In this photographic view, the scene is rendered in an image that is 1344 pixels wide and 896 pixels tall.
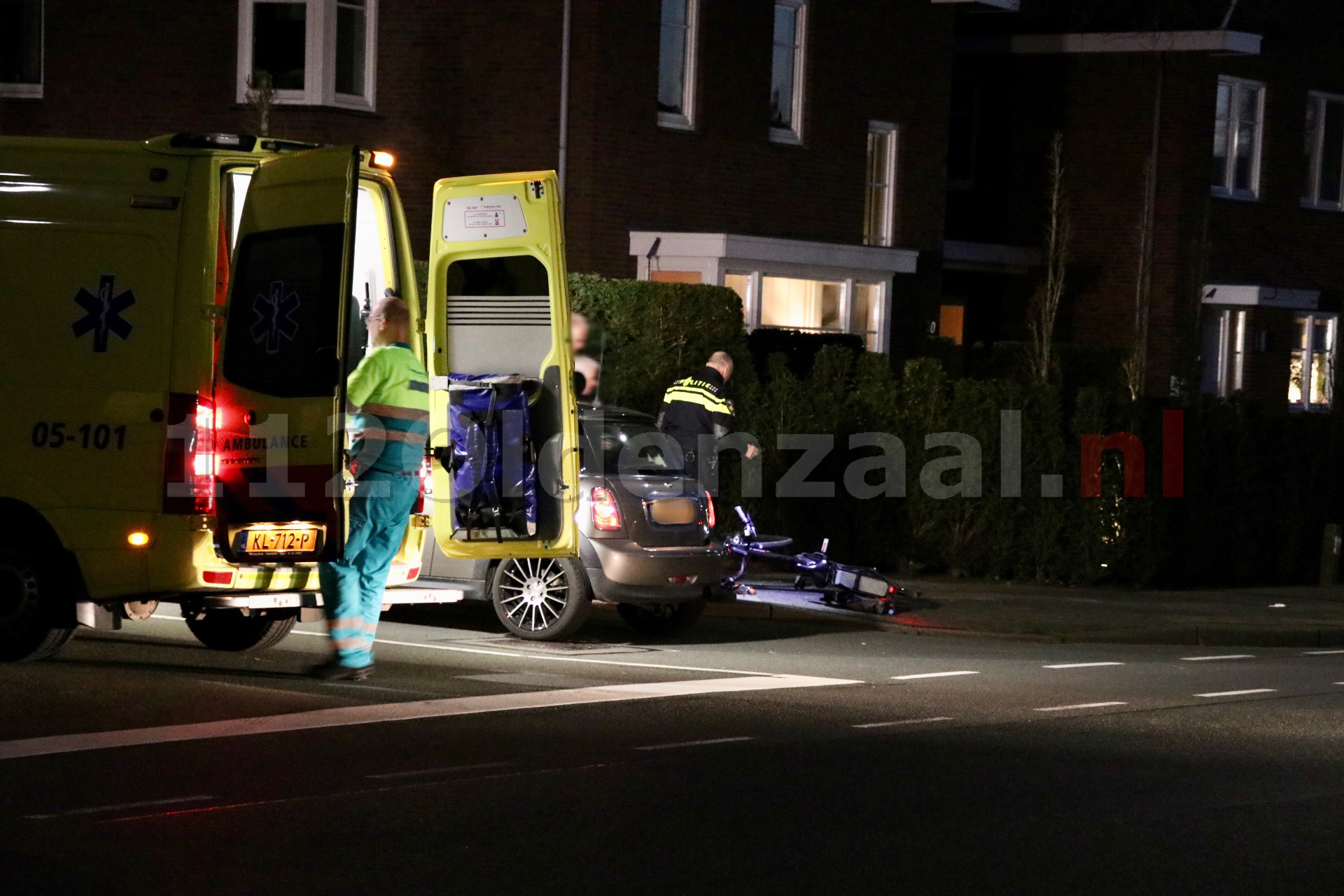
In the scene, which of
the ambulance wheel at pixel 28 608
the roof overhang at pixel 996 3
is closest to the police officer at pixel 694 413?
the ambulance wheel at pixel 28 608

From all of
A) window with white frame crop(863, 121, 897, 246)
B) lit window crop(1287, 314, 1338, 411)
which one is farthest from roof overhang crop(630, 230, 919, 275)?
lit window crop(1287, 314, 1338, 411)

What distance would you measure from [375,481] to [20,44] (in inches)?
614

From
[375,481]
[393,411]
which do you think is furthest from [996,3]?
[375,481]

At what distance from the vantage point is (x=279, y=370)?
1003cm

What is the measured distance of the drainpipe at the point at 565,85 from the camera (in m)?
23.4

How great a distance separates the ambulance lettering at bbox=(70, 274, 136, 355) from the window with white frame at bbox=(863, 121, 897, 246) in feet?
60.9

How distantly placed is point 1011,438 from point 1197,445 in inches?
84.4

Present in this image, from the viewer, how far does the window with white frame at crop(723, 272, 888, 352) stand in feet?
82.4

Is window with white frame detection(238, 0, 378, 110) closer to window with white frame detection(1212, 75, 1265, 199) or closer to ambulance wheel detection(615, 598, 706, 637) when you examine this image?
ambulance wheel detection(615, 598, 706, 637)

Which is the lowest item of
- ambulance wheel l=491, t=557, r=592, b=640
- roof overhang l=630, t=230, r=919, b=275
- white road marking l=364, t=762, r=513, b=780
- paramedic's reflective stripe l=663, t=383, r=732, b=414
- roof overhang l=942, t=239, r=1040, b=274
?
white road marking l=364, t=762, r=513, b=780

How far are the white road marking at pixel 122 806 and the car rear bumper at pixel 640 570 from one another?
A: 5.25m

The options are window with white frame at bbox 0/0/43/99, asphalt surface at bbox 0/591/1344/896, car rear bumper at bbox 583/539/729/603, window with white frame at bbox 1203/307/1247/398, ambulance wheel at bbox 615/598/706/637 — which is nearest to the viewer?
asphalt surface at bbox 0/591/1344/896

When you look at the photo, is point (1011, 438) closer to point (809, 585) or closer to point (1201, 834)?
point (809, 585)

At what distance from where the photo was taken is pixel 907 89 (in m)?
27.8
